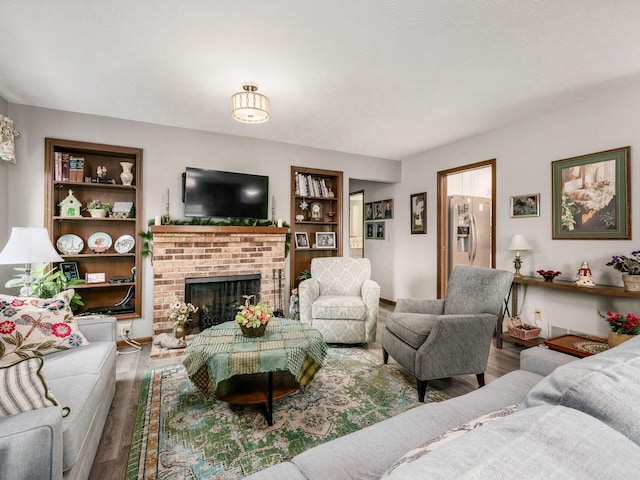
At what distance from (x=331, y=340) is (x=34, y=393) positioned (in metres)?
2.47

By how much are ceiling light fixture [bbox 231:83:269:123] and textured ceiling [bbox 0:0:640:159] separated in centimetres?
17

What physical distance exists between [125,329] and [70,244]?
1.09 metres

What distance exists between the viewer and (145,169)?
3.47m

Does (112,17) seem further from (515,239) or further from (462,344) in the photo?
(515,239)

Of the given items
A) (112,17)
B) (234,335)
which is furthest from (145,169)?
(234,335)

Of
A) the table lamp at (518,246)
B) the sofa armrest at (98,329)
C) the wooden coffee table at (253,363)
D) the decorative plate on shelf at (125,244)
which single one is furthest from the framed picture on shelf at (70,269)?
the table lamp at (518,246)

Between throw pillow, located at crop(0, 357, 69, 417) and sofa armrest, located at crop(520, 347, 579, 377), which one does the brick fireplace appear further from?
sofa armrest, located at crop(520, 347, 579, 377)

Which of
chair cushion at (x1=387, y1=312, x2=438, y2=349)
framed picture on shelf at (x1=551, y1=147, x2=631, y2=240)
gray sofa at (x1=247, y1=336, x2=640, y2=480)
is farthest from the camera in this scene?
framed picture on shelf at (x1=551, y1=147, x2=631, y2=240)

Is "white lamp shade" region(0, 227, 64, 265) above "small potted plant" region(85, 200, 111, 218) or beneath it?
beneath

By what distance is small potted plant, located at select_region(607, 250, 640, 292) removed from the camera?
97.6 inches

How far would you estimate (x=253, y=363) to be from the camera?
1850mm

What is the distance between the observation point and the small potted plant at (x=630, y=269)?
8.13 feet

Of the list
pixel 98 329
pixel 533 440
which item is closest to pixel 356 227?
pixel 98 329

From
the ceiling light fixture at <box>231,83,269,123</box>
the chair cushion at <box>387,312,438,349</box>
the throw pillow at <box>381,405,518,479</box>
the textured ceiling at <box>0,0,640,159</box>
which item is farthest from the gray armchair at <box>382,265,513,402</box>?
the ceiling light fixture at <box>231,83,269,123</box>
